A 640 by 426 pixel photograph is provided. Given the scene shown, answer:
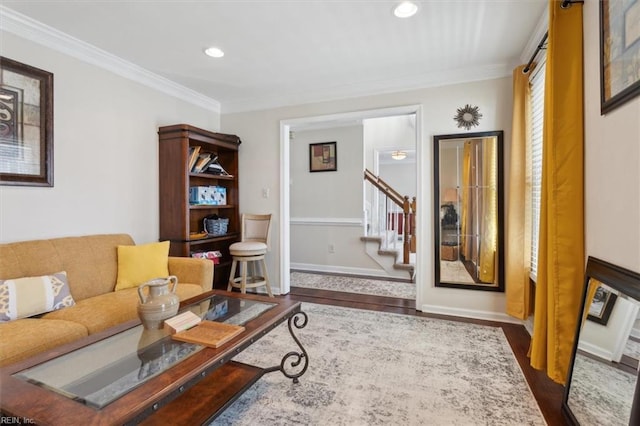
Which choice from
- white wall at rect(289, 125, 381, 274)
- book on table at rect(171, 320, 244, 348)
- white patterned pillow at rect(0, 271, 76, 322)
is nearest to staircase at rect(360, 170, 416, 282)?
white wall at rect(289, 125, 381, 274)

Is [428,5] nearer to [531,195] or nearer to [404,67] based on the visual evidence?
[404,67]

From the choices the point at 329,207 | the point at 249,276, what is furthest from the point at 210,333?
the point at 329,207

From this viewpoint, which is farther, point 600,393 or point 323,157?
point 323,157

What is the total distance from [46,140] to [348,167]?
378 cm

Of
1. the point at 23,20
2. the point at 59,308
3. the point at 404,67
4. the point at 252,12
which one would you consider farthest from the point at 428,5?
the point at 59,308

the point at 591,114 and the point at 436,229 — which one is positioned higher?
the point at 591,114

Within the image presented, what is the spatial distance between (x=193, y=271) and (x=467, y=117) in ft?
9.82

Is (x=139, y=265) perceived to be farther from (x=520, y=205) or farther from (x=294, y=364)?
(x=520, y=205)

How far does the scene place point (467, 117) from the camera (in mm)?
3066

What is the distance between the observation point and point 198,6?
6.86ft

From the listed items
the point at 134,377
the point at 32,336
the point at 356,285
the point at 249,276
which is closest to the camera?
the point at 134,377

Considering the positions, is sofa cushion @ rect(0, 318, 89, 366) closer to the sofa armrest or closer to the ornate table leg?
the sofa armrest

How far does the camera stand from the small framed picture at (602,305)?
1.33m

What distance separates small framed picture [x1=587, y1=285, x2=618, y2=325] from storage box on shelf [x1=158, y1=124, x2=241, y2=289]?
3.20m
